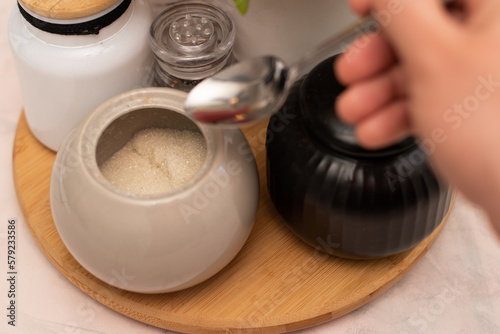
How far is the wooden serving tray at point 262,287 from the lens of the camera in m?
0.59

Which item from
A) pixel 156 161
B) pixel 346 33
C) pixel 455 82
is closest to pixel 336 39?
pixel 346 33

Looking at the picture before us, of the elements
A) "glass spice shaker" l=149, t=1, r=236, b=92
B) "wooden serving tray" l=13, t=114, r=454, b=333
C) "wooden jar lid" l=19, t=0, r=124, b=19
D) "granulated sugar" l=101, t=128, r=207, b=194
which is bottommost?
"wooden serving tray" l=13, t=114, r=454, b=333

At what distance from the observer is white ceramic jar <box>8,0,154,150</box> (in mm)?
614

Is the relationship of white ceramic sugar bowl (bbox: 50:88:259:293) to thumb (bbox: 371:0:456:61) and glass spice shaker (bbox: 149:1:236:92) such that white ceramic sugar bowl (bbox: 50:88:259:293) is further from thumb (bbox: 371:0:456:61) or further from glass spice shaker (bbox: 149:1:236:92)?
thumb (bbox: 371:0:456:61)

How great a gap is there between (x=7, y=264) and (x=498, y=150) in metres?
0.52

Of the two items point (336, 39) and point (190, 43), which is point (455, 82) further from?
point (190, 43)

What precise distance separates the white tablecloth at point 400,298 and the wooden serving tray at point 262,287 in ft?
0.07

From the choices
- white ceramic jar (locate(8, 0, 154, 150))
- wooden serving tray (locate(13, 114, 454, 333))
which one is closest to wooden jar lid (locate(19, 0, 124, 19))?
white ceramic jar (locate(8, 0, 154, 150))

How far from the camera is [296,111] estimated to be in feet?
1.89

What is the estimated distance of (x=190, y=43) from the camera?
663mm

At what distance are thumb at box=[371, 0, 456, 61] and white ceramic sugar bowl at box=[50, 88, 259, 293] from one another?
22 cm

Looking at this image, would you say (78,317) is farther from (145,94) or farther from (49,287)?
(145,94)

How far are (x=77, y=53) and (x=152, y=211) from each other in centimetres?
21

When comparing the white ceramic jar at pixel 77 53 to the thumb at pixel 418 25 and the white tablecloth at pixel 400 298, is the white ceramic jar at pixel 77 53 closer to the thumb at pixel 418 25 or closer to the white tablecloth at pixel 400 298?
the white tablecloth at pixel 400 298
